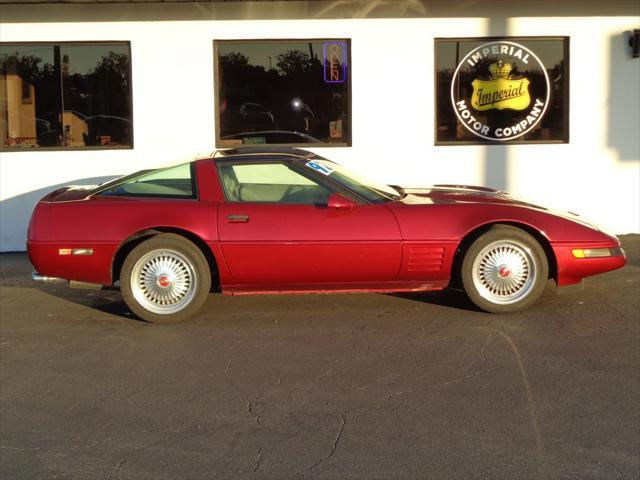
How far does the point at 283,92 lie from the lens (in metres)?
10.3

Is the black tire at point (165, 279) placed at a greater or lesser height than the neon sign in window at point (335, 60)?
lesser

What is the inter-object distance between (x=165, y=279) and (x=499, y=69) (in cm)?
587

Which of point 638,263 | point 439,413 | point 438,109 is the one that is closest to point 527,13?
point 438,109

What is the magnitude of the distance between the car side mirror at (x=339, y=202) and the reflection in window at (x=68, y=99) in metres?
4.60

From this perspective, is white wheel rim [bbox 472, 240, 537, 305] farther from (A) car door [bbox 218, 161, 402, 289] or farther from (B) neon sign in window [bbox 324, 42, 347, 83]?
(B) neon sign in window [bbox 324, 42, 347, 83]

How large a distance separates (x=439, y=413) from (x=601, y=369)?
1381 mm

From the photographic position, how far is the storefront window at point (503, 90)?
10.3 meters

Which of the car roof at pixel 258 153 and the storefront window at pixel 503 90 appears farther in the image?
the storefront window at pixel 503 90

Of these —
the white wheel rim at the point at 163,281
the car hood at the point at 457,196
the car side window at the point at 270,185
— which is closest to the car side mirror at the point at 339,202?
the car side window at the point at 270,185

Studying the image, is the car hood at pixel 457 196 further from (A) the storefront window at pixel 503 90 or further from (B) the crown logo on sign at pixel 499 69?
(B) the crown logo on sign at pixel 499 69

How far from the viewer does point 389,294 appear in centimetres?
757

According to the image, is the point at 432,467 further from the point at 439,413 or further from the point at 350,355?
→ the point at 350,355

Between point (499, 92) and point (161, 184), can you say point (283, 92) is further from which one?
point (161, 184)

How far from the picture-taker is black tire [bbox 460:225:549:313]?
6.51m
